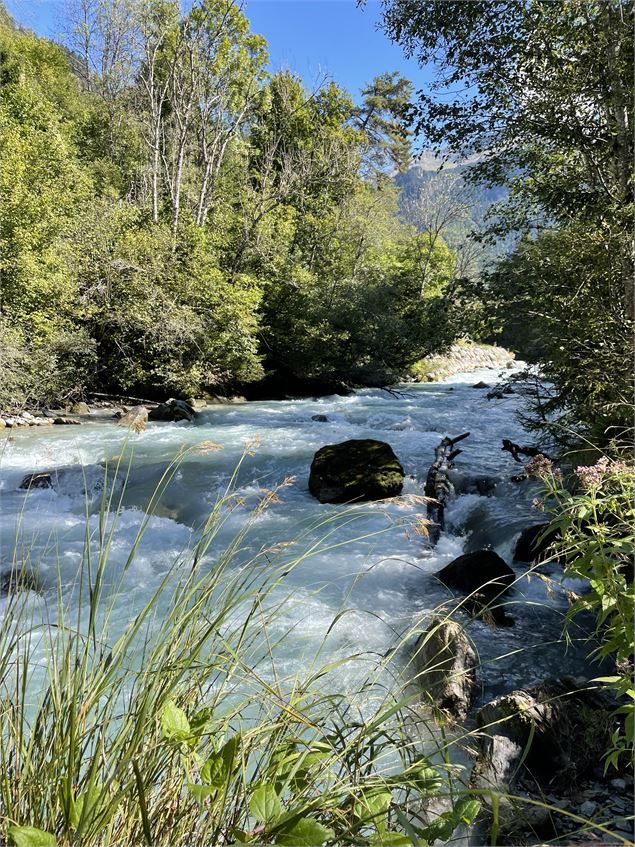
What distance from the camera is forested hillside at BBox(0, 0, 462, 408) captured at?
530 inches

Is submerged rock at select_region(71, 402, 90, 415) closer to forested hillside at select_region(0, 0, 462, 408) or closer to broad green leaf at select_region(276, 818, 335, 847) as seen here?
forested hillside at select_region(0, 0, 462, 408)

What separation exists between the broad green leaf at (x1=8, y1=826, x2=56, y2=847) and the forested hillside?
24.3 ft

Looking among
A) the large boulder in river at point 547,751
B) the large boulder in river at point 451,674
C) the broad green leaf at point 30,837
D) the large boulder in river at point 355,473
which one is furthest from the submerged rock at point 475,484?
the broad green leaf at point 30,837

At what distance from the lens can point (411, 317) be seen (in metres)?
19.7

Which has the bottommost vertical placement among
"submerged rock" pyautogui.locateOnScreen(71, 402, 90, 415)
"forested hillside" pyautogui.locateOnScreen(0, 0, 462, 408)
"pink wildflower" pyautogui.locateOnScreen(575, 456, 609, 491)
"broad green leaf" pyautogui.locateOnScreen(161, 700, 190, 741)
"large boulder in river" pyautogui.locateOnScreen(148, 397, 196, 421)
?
"large boulder in river" pyautogui.locateOnScreen(148, 397, 196, 421)

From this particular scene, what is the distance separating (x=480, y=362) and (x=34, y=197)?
26294mm

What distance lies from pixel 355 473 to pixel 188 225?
44.8 feet

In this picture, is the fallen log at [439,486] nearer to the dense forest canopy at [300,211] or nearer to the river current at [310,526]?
the river current at [310,526]

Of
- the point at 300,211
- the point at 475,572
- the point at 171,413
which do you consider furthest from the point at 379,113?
the point at 475,572

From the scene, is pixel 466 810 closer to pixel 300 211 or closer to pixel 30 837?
pixel 30 837

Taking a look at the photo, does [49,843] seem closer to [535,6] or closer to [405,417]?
[535,6]

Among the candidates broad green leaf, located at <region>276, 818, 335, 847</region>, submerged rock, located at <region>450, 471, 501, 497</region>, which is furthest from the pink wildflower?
submerged rock, located at <region>450, 471, 501, 497</region>

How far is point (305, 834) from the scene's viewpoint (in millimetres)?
905

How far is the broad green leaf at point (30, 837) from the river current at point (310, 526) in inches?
21.2
